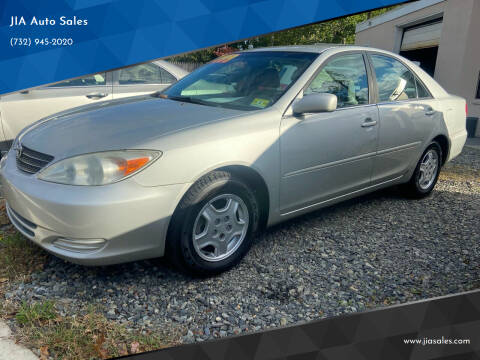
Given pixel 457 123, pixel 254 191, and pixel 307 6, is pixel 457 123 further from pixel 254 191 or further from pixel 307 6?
pixel 254 191

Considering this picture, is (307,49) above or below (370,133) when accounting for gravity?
above

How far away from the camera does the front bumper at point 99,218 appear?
2.30 m

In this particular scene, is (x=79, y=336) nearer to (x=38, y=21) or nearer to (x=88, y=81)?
(x=88, y=81)

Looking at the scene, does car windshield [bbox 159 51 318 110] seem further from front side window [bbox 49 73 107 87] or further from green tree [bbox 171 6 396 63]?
green tree [bbox 171 6 396 63]

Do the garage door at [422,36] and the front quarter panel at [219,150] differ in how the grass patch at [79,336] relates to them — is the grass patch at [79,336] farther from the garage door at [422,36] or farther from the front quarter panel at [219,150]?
the garage door at [422,36]

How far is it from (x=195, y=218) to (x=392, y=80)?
2631mm

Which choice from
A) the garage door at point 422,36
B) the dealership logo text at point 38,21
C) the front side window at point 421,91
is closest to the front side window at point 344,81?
the front side window at point 421,91

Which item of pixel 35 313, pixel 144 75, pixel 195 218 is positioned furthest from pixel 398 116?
pixel 144 75

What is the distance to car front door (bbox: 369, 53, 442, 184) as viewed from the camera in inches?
151

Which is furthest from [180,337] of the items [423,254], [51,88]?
[51,88]

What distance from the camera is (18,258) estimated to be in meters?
2.90

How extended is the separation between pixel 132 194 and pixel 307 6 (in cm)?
427

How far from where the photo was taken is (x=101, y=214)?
229 cm

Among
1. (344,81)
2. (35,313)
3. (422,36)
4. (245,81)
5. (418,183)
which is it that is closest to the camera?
(35,313)
